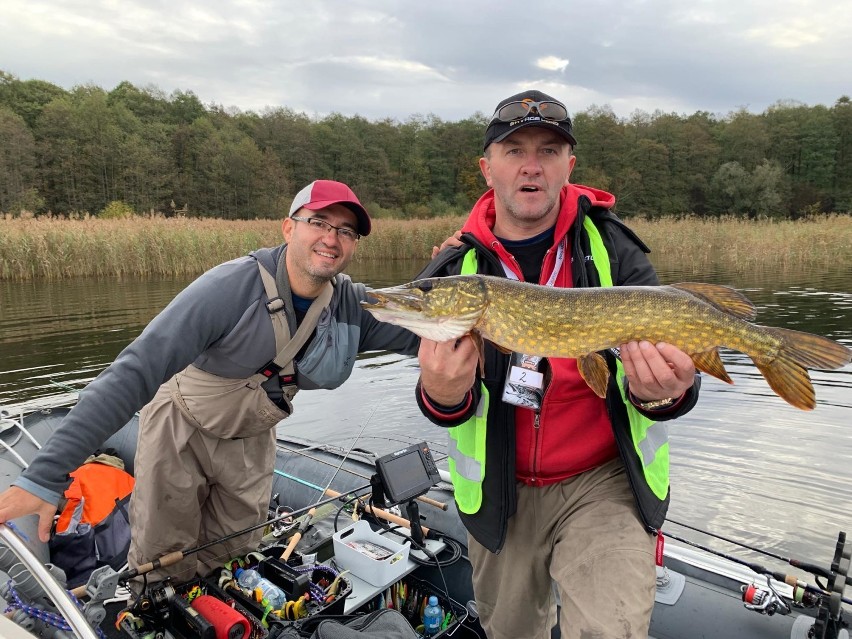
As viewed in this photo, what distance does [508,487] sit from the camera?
1.86 m

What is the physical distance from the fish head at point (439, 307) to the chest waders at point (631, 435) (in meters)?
0.24

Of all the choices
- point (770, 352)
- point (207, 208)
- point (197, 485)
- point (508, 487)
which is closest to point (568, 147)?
point (770, 352)

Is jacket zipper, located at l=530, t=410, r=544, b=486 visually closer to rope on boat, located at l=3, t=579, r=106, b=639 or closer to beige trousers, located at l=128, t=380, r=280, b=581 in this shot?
beige trousers, located at l=128, t=380, r=280, b=581

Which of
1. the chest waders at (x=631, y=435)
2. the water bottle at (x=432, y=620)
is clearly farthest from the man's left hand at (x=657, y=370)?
the water bottle at (x=432, y=620)

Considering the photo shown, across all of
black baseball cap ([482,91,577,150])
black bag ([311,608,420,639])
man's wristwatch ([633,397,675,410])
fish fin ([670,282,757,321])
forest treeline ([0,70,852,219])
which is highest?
forest treeline ([0,70,852,219])

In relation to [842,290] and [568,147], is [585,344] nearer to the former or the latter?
[568,147]

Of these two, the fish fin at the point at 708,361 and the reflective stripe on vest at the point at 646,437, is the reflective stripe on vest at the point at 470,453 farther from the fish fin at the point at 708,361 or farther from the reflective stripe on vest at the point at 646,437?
the fish fin at the point at 708,361

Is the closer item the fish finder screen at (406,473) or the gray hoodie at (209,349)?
the gray hoodie at (209,349)

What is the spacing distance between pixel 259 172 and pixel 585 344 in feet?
142

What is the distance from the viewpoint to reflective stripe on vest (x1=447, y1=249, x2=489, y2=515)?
1893mm

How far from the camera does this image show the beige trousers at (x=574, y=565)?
1592 mm

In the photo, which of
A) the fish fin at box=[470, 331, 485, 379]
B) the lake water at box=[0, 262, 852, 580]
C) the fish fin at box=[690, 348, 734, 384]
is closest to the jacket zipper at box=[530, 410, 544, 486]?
the fish fin at box=[470, 331, 485, 379]

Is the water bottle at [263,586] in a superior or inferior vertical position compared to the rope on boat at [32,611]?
inferior

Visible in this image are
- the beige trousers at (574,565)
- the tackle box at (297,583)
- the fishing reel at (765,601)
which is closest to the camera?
the beige trousers at (574,565)
